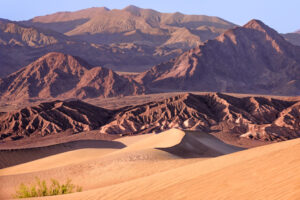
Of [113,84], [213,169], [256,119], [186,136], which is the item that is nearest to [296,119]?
[256,119]

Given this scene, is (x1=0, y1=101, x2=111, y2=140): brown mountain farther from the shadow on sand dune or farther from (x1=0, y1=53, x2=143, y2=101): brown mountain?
(x1=0, y1=53, x2=143, y2=101): brown mountain

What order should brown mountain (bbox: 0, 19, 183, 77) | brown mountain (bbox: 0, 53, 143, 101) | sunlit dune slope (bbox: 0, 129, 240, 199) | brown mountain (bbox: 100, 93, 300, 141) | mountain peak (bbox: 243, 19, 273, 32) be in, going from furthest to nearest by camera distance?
brown mountain (bbox: 0, 19, 183, 77), mountain peak (bbox: 243, 19, 273, 32), brown mountain (bbox: 0, 53, 143, 101), brown mountain (bbox: 100, 93, 300, 141), sunlit dune slope (bbox: 0, 129, 240, 199)

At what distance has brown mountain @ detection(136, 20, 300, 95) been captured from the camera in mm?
129750

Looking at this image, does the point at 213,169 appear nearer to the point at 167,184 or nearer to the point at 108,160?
the point at 167,184

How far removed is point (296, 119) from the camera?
Result: 58312mm

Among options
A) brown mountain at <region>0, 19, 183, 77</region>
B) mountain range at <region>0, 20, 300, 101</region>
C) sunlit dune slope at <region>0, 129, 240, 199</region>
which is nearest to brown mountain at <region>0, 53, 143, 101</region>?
mountain range at <region>0, 20, 300, 101</region>

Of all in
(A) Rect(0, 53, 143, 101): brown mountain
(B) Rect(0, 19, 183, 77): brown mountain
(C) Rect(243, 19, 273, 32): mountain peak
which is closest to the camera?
(A) Rect(0, 53, 143, 101): brown mountain

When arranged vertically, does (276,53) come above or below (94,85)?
above

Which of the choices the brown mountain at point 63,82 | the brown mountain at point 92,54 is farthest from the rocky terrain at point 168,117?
the brown mountain at point 92,54

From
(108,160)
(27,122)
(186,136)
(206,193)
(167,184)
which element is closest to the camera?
(206,193)

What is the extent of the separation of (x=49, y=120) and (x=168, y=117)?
16400 millimetres

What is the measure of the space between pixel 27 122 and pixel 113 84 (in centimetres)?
4776

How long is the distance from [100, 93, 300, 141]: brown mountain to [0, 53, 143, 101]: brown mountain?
4292 centimetres

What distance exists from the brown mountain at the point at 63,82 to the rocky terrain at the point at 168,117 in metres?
41.3
